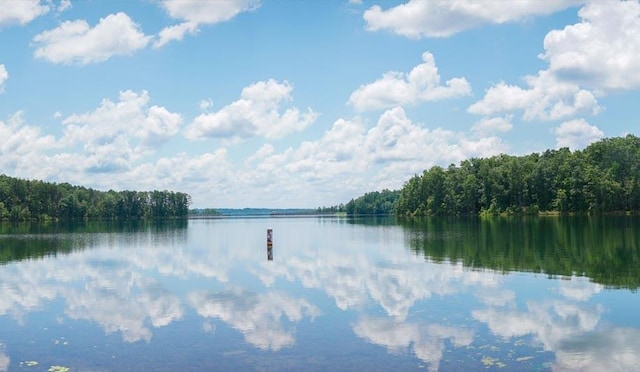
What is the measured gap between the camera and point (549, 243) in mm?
51656

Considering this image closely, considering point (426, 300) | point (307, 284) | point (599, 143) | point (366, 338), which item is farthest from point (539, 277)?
point (599, 143)

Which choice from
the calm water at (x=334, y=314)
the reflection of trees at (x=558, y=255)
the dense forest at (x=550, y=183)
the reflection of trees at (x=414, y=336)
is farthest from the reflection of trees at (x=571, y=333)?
the dense forest at (x=550, y=183)

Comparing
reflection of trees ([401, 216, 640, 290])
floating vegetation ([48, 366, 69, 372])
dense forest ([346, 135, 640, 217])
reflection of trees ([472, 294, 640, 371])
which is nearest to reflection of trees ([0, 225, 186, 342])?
floating vegetation ([48, 366, 69, 372])

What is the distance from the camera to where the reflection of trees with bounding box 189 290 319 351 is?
63.8 feet

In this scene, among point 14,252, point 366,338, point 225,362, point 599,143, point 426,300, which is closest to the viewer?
point 225,362

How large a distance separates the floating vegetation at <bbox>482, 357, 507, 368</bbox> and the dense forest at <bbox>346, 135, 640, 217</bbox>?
130 meters

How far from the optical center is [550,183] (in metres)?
149

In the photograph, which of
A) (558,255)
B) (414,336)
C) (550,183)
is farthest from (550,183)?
(414,336)

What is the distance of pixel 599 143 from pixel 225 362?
155 m

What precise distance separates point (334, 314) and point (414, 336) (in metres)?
5.02

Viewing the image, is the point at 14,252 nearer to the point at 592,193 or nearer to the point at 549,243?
the point at 549,243

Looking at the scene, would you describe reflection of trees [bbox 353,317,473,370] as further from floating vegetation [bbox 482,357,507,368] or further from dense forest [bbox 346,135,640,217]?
dense forest [bbox 346,135,640,217]

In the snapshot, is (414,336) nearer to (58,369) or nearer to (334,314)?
(334,314)

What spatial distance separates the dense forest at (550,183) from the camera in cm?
13350
